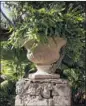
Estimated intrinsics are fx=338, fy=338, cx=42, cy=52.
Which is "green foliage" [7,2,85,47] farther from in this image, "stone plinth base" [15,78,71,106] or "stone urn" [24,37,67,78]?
"stone plinth base" [15,78,71,106]

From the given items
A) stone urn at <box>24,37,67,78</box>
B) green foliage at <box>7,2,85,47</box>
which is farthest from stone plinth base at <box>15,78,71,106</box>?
green foliage at <box>7,2,85,47</box>

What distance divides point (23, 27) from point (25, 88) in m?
0.91

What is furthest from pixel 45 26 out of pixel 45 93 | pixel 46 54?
pixel 45 93

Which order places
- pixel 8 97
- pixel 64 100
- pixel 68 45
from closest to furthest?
pixel 64 100
pixel 68 45
pixel 8 97

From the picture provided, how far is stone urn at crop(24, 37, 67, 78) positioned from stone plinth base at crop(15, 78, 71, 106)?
0.12 m

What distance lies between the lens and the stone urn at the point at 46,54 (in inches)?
192

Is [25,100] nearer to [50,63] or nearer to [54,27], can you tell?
[50,63]

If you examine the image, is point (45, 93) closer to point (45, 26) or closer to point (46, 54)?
point (46, 54)

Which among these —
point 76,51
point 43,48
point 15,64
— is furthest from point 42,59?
point 15,64

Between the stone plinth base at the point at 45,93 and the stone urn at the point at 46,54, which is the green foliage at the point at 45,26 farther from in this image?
the stone plinth base at the point at 45,93

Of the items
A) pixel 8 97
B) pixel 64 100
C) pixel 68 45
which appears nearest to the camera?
pixel 64 100

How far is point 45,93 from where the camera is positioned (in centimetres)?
475

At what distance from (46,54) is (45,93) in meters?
0.56

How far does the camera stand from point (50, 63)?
500 cm
